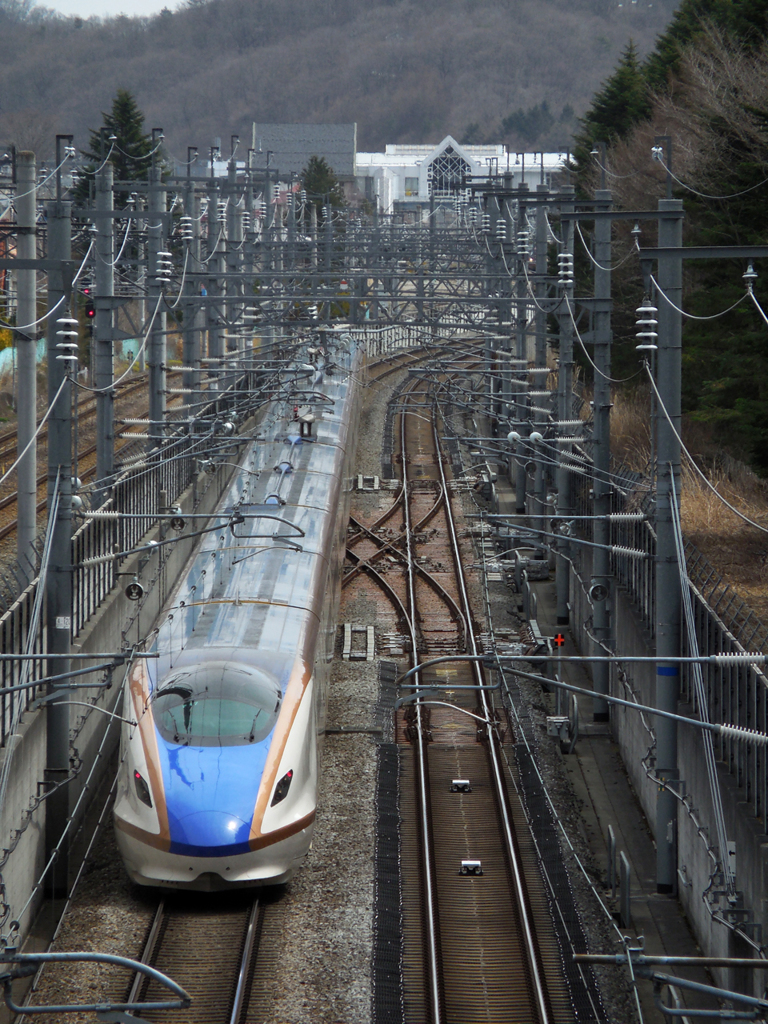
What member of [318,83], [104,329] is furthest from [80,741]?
[318,83]

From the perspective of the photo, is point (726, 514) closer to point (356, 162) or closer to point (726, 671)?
point (726, 671)

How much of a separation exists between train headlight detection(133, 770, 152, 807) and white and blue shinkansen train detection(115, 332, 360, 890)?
0.02 m

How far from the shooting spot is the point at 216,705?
12508mm

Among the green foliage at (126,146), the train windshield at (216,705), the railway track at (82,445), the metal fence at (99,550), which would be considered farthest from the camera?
A: the green foliage at (126,146)

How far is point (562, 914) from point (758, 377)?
13.4 metres

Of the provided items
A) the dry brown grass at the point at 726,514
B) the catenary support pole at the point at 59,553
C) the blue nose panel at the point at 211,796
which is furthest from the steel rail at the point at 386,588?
the blue nose panel at the point at 211,796

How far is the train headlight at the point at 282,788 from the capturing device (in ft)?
38.9

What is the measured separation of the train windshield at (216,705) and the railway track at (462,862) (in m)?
1.86

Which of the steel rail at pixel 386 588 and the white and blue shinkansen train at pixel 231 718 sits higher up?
the white and blue shinkansen train at pixel 231 718

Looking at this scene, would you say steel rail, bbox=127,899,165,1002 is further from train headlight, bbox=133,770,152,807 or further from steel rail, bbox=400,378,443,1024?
steel rail, bbox=400,378,443,1024

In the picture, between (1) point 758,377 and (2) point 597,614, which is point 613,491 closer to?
(2) point 597,614

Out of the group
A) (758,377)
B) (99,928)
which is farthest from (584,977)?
(758,377)

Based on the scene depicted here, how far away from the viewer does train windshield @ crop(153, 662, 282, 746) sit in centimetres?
1228

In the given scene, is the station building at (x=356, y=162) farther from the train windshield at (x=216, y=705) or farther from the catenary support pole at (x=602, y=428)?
the train windshield at (x=216, y=705)
